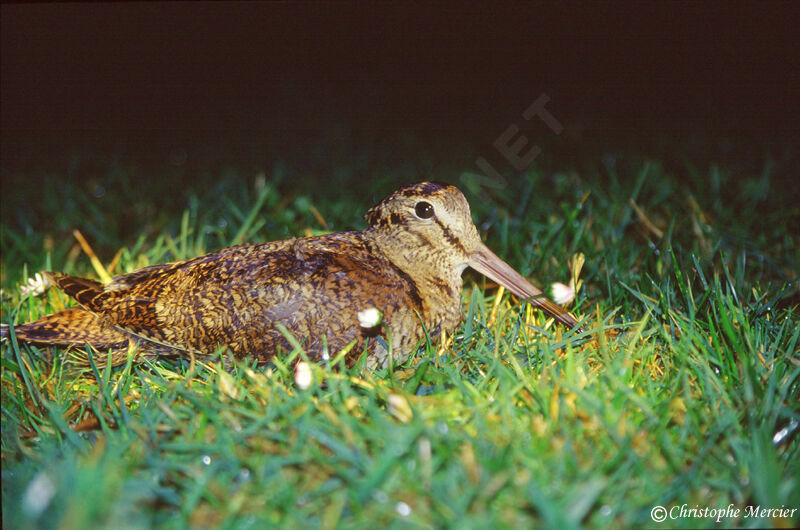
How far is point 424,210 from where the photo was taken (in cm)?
261

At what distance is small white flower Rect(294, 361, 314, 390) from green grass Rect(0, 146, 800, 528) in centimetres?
4

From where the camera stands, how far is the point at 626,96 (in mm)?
6738

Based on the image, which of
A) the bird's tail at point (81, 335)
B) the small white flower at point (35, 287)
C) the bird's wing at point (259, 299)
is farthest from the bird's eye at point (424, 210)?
the small white flower at point (35, 287)

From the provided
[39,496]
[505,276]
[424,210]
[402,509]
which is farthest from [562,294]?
[39,496]

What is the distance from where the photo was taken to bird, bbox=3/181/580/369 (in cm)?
240

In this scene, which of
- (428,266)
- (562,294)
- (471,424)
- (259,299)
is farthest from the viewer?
(562,294)

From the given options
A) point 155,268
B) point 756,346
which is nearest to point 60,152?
point 155,268

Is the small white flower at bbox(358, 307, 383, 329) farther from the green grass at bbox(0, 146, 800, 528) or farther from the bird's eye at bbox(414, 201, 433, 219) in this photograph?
the bird's eye at bbox(414, 201, 433, 219)

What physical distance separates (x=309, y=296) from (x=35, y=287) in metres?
1.53

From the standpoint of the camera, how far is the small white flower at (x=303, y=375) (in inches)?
86.6

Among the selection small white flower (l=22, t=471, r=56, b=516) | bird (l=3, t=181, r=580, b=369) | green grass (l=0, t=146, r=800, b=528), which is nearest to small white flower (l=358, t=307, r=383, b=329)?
bird (l=3, t=181, r=580, b=369)

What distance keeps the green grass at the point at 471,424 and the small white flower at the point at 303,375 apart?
35mm

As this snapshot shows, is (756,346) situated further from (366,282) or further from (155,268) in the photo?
(155,268)

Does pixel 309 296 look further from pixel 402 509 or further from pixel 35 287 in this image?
pixel 35 287
